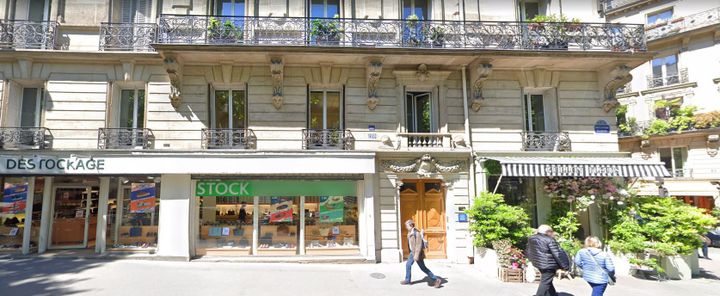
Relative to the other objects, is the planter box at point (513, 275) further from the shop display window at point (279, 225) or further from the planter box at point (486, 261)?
the shop display window at point (279, 225)

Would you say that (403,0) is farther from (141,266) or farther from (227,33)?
(141,266)

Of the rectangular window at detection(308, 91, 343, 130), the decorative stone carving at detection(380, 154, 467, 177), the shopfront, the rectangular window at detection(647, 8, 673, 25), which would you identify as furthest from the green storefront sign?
the rectangular window at detection(647, 8, 673, 25)

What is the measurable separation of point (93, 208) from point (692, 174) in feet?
98.4

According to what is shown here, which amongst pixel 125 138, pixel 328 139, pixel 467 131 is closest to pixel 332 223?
pixel 328 139

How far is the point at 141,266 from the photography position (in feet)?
29.7

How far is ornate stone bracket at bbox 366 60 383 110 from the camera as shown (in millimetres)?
10242

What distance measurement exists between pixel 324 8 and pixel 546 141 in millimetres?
8247

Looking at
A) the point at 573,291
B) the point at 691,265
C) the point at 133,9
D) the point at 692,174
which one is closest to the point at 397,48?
the point at 573,291

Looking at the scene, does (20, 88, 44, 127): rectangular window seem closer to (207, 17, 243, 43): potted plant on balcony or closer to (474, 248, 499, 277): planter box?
(207, 17, 243, 43): potted plant on balcony

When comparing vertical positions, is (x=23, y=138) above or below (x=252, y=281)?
above

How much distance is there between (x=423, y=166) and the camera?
1034 cm

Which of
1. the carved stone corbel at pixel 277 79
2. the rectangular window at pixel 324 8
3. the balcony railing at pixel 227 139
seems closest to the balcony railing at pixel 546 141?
the rectangular window at pixel 324 8

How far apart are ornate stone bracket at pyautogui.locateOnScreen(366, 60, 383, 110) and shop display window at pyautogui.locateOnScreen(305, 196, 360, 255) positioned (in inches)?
117

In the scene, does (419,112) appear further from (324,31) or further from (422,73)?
(324,31)
